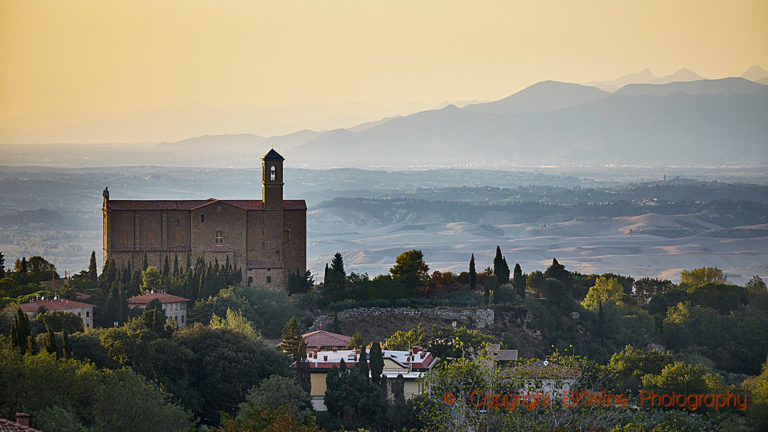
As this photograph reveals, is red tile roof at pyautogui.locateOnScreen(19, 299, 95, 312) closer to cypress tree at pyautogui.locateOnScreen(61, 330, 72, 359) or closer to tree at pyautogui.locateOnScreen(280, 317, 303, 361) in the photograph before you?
tree at pyautogui.locateOnScreen(280, 317, 303, 361)

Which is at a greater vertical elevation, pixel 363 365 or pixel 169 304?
pixel 169 304

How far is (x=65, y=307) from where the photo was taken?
48.2 metres

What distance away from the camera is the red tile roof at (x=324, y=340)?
48.5 m

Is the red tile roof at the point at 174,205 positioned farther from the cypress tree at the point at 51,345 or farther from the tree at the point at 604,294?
the cypress tree at the point at 51,345

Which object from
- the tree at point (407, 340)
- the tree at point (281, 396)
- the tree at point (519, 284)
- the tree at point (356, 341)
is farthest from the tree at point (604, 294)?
the tree at point (281, 396)

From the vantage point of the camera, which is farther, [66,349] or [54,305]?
[54,305]

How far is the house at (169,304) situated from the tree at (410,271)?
35.6ft

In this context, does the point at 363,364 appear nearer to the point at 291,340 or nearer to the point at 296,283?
the point at 291,340

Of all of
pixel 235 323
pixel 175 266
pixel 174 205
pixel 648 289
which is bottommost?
pixel 648 289

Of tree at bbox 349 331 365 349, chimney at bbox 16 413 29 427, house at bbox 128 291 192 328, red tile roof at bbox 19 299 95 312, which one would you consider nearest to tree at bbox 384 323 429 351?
tree at bbox 349 331 365 349

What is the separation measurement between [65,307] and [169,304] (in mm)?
4446

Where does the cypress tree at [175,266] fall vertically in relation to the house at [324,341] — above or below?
above

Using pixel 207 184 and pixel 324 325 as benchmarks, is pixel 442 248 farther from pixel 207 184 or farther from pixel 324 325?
pixel 324 325

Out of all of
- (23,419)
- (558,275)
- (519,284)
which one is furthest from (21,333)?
(558,275)
